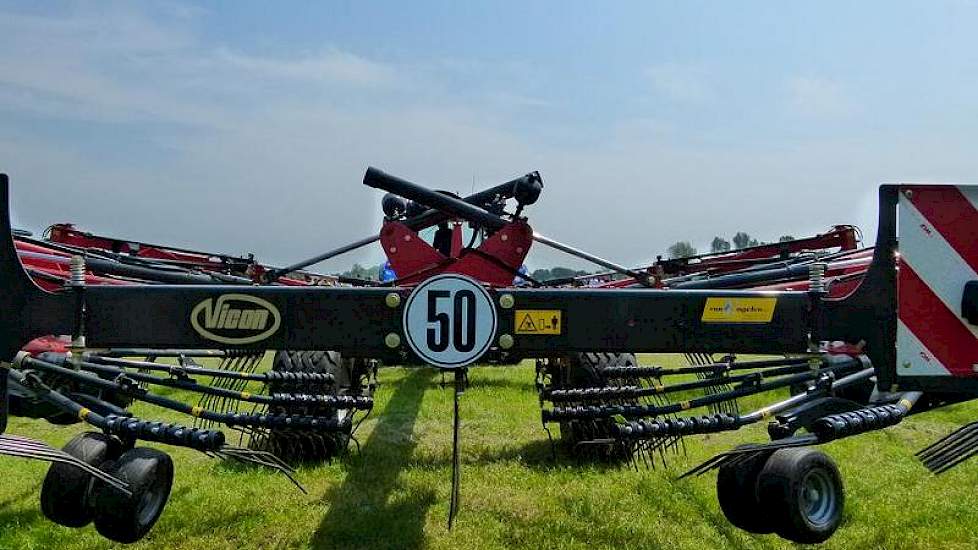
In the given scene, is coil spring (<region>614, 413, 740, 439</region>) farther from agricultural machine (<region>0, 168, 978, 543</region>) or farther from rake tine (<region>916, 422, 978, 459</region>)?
rake tine (<region>916, 422, 978, 459</region>)

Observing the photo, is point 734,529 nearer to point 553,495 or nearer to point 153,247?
point 553,495

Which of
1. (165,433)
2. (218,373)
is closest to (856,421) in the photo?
(165,433)

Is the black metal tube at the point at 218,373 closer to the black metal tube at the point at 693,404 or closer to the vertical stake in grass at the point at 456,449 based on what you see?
the vertical stake in grass at the point at 456,449

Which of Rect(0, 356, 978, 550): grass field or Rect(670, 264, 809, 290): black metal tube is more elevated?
Rect(670, 264, 809, 290): black metal tube

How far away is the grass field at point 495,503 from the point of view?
A: 3.42 meters

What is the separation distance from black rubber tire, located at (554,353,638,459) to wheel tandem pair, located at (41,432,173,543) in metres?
2.73

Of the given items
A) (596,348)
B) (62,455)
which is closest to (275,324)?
(62,455)

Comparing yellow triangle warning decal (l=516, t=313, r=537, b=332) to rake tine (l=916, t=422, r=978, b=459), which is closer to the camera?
yellow triangle warning decal (l=516, t=313, r=537, b=332)

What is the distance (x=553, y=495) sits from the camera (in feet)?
13.8

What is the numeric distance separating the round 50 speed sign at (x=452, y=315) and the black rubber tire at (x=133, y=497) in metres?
1.02

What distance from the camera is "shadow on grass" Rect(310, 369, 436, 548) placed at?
11.3ft

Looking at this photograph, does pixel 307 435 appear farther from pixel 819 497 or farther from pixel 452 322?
pixel 819 497

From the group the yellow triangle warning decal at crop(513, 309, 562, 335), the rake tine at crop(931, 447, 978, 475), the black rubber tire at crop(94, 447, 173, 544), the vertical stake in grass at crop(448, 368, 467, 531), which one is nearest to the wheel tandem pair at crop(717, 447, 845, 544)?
the rake tine at crop(931, 447, 978, 475)

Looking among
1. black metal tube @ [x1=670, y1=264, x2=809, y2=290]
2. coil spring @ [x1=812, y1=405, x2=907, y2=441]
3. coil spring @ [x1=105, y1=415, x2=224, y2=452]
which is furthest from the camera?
black metal tube @ [x1=670, y1=264, x2=809, y2=290]
